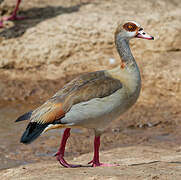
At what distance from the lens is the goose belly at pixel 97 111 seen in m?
5.62

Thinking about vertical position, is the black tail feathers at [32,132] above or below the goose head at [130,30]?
below

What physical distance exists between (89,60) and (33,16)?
233cm

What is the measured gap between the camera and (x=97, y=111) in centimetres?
564

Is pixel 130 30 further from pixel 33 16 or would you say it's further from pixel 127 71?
pixel 33 16

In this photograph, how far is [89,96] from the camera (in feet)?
18.7

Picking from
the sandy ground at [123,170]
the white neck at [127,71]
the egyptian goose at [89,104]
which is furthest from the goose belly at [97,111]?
the sandy ground at [123,170]

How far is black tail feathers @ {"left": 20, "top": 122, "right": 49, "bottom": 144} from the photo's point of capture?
5.45 metres

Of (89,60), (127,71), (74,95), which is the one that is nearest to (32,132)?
(74,95)

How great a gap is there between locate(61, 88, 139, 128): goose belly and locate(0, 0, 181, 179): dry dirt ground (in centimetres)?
188

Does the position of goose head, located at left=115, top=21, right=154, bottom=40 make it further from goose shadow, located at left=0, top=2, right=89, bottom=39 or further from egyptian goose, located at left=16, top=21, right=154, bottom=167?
goose shadow, located at left=0, top=2, right=89, bottom=39

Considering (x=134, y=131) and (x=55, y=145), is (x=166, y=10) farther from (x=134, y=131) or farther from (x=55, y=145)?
(x=55, y=145)

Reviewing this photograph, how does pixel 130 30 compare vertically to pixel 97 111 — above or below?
above

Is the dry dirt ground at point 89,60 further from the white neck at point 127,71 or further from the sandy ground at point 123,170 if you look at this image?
the white neck at point 127,71

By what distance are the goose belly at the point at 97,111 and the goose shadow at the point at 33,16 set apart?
6.13 meters
